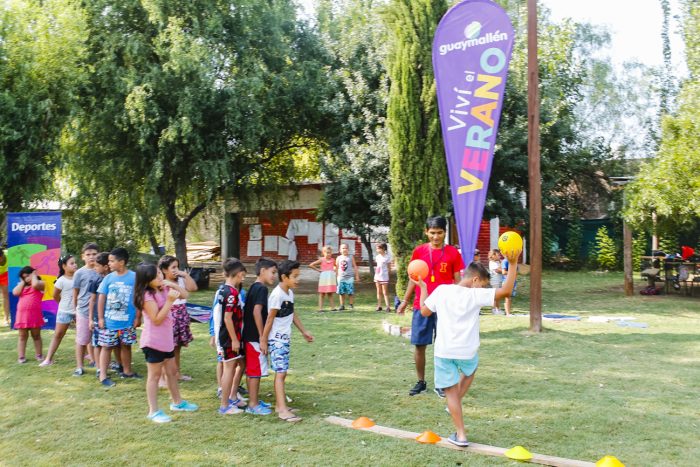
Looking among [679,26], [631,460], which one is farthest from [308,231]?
[631,460]

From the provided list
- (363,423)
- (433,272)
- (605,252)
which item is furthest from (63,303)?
(605,252)

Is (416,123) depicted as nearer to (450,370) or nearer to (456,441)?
(450,370)

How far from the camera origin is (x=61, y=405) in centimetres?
622

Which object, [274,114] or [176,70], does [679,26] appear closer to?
[274,114]

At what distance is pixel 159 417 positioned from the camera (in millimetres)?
5559

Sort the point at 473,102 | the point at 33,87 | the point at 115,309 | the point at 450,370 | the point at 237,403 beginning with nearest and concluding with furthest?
the point at 450,370
the point at 237,403
the point at 115,309
the point at 473,102
the point at 33,87

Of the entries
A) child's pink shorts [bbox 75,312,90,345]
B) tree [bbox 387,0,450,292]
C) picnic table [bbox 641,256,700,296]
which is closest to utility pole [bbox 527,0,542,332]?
tree [bbox 387,0,450,292]

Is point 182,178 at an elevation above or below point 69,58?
below

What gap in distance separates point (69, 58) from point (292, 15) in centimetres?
682

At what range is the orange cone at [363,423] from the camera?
5.29m

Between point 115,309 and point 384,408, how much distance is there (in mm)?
3248

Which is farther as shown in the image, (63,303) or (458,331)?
(63,303)

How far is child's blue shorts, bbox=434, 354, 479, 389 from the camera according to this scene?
15.9 feet

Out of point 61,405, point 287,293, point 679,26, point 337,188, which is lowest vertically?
point 61,405
